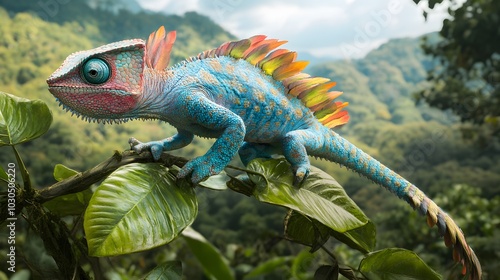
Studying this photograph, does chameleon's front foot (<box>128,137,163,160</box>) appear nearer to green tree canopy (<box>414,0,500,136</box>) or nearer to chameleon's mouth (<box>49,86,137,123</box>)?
chameleon's mouth (<box>49,86,137,123</box>)

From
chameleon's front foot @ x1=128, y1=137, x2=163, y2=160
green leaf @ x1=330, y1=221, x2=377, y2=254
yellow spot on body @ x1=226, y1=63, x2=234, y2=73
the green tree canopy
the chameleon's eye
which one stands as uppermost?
the green tree canopy

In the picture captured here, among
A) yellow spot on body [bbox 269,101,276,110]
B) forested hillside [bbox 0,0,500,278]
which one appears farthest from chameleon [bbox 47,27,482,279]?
forested hillside [bbox 0,0,500,278]

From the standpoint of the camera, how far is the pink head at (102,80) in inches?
28.2

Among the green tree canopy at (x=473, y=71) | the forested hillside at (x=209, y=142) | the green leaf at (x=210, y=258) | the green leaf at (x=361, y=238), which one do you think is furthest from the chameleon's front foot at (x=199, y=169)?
the green tree canopy at (x=473, y=71)

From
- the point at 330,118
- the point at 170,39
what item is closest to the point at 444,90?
the point at 330,118

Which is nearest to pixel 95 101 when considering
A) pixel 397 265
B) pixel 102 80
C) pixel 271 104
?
pixel 102 80

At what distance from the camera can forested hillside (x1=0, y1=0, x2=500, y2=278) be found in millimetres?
4348

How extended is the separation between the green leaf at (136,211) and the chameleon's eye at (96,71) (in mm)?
162

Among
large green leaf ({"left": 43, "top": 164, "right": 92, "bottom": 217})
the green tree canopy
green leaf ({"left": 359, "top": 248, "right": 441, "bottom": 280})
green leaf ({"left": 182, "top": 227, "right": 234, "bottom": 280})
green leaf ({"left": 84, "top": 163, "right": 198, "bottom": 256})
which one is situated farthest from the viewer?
the green tree canopy

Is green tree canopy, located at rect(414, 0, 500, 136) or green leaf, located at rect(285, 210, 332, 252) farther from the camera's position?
green tree canopy, located at rect(414, 0, 500, 136)

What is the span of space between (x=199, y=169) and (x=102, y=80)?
212 mm

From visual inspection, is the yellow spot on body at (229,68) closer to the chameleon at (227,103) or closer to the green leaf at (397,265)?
the chameleon at (227,103)

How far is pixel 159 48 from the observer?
2.83 feet

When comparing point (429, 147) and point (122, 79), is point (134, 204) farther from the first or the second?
point (429, 147)
